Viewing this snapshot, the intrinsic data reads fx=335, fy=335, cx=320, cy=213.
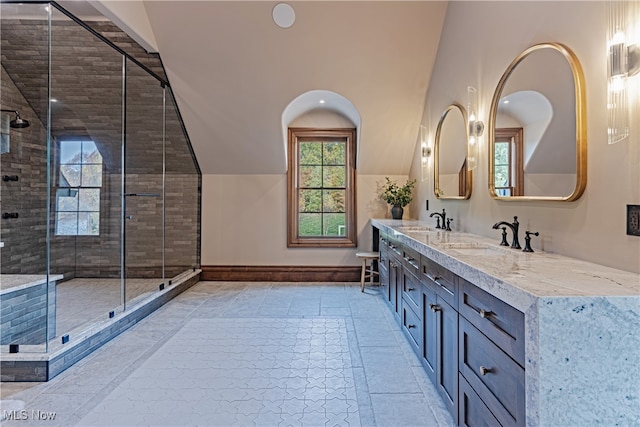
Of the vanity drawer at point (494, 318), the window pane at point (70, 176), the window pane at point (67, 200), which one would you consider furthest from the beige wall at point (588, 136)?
the window pane at point (70, 176)

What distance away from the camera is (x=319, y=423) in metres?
1.89

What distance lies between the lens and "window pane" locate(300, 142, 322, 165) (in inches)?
212

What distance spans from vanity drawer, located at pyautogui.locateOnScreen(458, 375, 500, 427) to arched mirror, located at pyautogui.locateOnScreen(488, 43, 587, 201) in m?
1.15

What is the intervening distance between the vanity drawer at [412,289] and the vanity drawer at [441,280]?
0.18 metres

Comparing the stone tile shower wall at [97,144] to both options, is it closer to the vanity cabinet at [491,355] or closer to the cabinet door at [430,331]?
the cabinet door at [430,331]

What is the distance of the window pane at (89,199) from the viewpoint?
4461 mm

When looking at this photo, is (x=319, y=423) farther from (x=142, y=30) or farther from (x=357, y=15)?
(x=142, y=30)

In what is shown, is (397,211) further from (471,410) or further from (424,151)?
(471,410)

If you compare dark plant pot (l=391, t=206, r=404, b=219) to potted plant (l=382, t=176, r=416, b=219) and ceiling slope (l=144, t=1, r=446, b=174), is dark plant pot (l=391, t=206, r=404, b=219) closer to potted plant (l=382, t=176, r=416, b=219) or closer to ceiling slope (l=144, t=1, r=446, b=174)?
potted plant (l=382, t=176, r=416, b=219)

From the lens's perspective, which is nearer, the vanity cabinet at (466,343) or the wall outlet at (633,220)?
the vanity cabinet at (466,343)

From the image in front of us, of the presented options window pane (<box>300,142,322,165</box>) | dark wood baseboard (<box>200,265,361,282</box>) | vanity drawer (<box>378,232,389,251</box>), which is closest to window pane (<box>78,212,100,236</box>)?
dark wood baseboard (<box>200,265,361,282</box>)

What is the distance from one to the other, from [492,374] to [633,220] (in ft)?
2.98

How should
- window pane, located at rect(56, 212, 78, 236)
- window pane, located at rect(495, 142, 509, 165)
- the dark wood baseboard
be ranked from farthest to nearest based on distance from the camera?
the dark wood baseboard < window pane, located at rect(56, 212, 78, 236) < window pane, located at rect(495, 142, 509, 165)

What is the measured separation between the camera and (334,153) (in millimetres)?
5410
